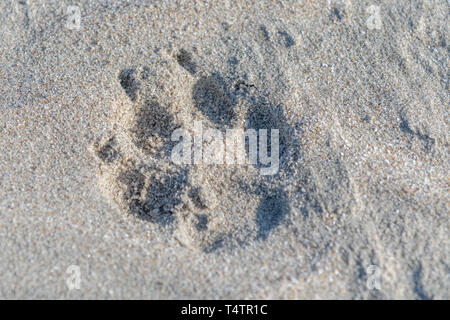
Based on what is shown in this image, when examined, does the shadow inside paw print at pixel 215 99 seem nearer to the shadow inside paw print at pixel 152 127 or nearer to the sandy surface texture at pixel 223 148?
the sandy surface texture at pixel 223 148

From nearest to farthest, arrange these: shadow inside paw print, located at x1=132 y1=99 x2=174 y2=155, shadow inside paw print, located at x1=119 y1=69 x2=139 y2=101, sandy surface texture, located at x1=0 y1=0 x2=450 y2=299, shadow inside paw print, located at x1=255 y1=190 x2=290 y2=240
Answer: sandy surface texture, located at x1=0 y1=0 x2=450 y2=299
shadow inside paw print, located at x1=255 y1=190 x2=290 y2=240
shadow inside paw print, located at x1=132 y1=99 x2=174 y2=155
shadow inside paw print, located at x1=119 y1=69 x2=139 y2=101

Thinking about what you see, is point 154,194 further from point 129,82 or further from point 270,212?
point 129,82

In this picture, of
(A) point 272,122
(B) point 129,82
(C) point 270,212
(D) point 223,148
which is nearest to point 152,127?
(B) point 129,82

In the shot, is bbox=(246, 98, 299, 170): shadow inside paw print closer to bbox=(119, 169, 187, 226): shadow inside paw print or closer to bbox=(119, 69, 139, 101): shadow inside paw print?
bbox=(119, 169, 187, 226): shadow inside paw print

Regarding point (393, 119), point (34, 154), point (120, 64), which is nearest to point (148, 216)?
point (34, 154)

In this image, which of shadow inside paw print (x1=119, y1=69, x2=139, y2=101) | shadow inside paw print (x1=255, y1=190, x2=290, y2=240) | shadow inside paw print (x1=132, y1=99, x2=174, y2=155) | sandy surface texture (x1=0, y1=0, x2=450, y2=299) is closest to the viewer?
sandy surface texture (x1=0, y1=0, x2=450, y2=299)

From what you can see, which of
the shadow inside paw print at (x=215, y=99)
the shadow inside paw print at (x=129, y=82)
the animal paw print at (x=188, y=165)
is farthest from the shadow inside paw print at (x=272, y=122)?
the shadow inside paw print at (x=129, y=82)

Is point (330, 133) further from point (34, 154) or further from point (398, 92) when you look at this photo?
point (34, 154)

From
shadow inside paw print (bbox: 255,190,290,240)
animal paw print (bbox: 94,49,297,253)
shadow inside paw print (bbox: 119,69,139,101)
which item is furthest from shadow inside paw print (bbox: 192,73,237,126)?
shadow inside paw print (bbox: 255,190,290,240)
